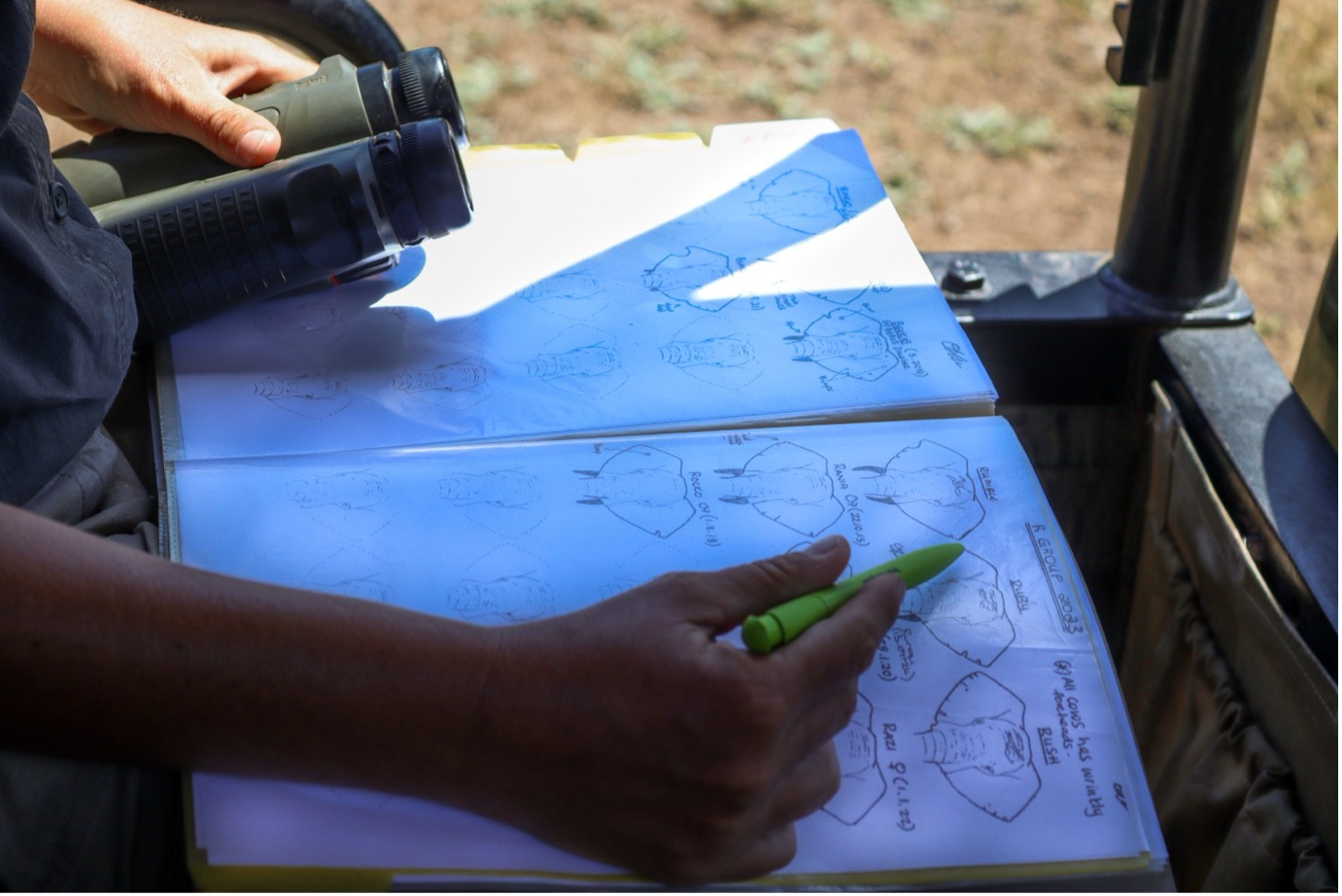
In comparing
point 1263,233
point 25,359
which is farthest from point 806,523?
point 1263,233

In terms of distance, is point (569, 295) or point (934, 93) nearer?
point (569, 295)

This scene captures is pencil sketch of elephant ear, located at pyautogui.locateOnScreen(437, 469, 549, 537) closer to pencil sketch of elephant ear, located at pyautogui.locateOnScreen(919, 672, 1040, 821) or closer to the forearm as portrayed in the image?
Result: the forearm

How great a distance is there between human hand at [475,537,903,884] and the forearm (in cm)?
3

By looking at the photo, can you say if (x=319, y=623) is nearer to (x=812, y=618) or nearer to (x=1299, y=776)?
(x=812, y=618)

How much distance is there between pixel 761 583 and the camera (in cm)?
64

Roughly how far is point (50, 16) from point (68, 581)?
67 cm

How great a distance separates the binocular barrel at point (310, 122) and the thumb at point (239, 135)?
0.06ft

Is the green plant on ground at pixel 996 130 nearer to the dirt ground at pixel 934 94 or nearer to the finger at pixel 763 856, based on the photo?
the dirt ground at pixel 934 94

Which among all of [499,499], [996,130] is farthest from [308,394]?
[996,130]

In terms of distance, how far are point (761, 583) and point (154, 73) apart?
2.35 feet

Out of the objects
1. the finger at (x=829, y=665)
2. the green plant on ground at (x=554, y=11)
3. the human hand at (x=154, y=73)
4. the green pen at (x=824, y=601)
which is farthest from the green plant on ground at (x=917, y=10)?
the finger at (x=829, y=665)

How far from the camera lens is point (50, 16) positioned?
104 cm

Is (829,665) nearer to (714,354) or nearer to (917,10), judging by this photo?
(714,354)

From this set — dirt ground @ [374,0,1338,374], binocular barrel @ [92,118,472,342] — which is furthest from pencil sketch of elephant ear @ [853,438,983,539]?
dirt ground @ [374,0,1338,374]
